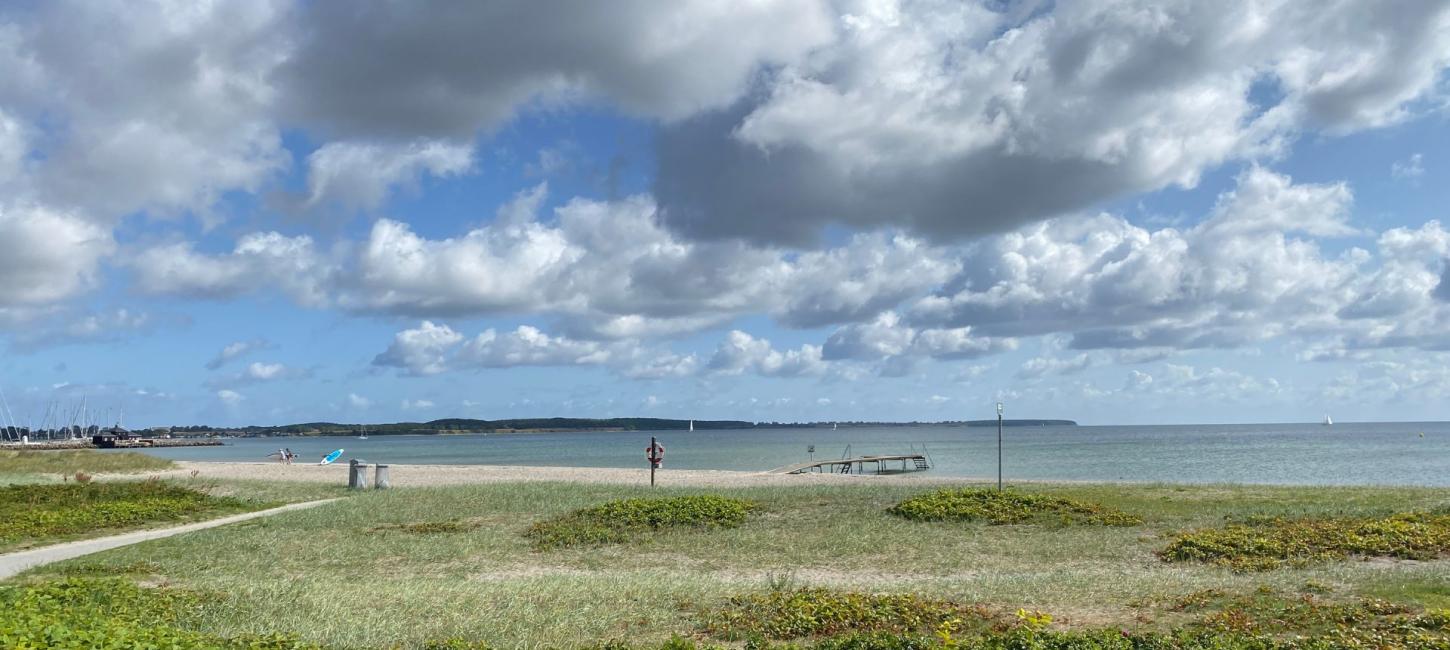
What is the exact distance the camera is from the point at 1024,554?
1490cm

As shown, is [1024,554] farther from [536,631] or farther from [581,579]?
[536,631]

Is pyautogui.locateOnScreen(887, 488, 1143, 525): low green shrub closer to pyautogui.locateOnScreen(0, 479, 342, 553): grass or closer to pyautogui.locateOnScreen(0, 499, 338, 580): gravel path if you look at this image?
pyautogui.locateOnScreen(0, 499, 338, 580): gravel path

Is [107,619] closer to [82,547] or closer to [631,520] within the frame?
[82,547]

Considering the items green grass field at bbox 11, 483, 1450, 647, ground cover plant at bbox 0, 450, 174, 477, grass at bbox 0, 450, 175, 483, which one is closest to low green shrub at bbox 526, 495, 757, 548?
green grass field at bbox 11, 483, 1450, 647

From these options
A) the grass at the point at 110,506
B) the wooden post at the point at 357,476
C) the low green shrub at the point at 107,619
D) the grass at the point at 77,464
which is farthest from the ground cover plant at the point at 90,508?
the grass at the point at 77,464

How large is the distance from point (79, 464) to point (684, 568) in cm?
3938

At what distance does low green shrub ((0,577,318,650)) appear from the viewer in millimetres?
6793

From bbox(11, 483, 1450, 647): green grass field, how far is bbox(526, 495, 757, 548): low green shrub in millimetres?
402

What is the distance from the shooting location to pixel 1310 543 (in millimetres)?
14273

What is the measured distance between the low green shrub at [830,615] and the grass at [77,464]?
115 feet

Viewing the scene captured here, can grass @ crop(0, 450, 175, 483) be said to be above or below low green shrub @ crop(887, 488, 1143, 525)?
below

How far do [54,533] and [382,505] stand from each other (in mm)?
6125

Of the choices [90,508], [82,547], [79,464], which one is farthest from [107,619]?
[79,464]

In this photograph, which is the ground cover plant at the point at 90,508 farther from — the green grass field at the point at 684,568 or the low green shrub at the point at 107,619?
the low green shrub at the point at 107,619
